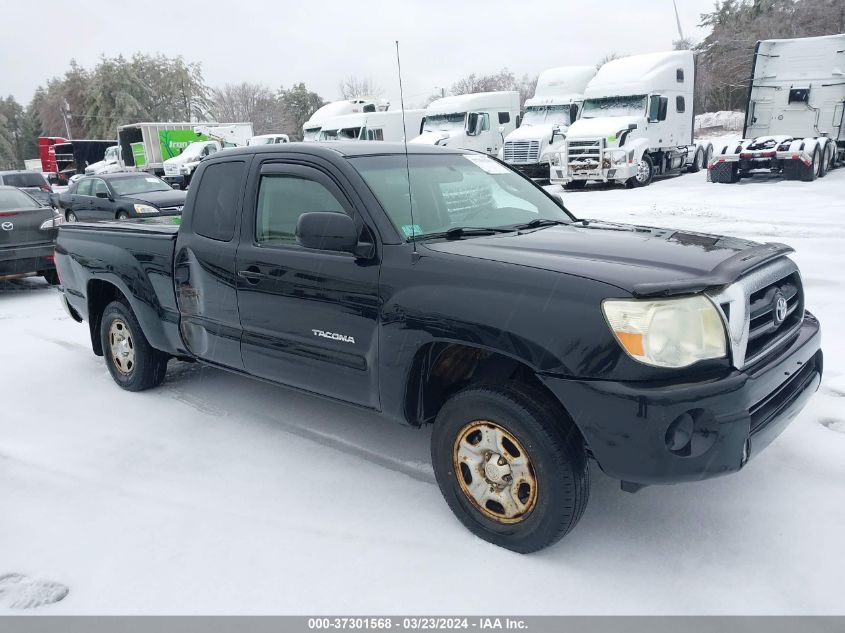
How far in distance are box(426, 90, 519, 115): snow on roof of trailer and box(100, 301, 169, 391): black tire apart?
20.8m

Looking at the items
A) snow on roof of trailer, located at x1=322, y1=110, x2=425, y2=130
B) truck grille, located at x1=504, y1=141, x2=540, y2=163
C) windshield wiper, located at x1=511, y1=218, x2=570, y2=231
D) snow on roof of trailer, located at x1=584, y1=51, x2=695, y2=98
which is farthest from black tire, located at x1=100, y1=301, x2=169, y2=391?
snow on roof of trailer, located at x1=322, y1=110, x2=425, y2=130

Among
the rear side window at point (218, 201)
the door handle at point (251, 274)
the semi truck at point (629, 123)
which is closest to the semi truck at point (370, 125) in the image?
the semi truck at point (629, 123)

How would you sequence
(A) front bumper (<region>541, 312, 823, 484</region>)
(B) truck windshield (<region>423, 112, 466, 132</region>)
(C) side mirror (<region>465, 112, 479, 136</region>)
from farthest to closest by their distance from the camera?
(B) truck windshield (<region>423, 112, 466, 132</region>)
(C) side mirror (<region>465, 112, 479, 136</region>)
(A) front bumper (<region>541, 312, 823, 484</region>)

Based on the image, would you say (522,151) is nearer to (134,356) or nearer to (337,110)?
(337,110)

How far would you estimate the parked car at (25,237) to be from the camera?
363 inches

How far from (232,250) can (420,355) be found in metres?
1.59

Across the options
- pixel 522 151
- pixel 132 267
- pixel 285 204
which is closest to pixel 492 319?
pixel 285 204

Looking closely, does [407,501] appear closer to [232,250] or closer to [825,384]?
[232,250]

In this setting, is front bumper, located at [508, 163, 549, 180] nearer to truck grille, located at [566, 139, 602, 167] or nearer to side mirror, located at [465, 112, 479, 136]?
truck grille, located at [566, 139, 602, 167]

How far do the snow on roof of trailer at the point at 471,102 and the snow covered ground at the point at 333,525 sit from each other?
2108 centimetres

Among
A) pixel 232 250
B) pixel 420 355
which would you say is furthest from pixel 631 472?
pixel 232 250

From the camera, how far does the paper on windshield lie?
4316 mm

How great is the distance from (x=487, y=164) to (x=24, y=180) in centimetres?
2364

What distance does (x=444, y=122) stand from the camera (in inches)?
974
